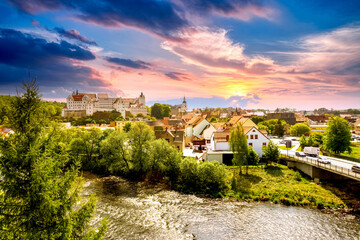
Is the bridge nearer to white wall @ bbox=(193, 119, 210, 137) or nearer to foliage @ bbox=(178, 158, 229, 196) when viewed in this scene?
foliage @ bbox=(178, 158, 229, 196)

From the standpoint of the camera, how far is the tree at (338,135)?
35750 millimetres

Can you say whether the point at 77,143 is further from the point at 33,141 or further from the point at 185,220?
the point at 33,141

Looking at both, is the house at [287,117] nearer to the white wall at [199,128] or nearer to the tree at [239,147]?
the white wall at [199,128]

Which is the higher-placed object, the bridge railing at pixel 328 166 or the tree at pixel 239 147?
the tree at pixel 239 147

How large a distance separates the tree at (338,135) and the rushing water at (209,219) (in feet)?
65.2

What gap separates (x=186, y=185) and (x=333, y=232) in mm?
16919

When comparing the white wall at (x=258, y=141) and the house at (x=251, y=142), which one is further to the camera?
the white wall at (x=258, y=141)

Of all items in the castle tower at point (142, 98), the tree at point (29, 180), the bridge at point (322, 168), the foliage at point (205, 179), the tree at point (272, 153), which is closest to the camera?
the tree at point (29, 180)

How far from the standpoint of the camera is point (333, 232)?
18.0 m

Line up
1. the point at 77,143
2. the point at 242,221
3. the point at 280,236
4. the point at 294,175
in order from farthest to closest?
the point at 77,143, the point at 294,175, the point at 242,221, the point at 280,236

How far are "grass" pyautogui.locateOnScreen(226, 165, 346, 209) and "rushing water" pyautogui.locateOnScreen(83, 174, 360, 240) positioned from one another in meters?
1.60

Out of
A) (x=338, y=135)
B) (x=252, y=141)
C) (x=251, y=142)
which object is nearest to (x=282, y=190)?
(x=251, y=142)

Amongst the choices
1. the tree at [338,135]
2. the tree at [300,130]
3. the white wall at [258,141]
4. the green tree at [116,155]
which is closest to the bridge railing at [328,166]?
the white wall at [258,141]

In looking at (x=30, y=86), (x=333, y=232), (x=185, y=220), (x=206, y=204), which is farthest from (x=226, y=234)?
(x=30, y=86)
